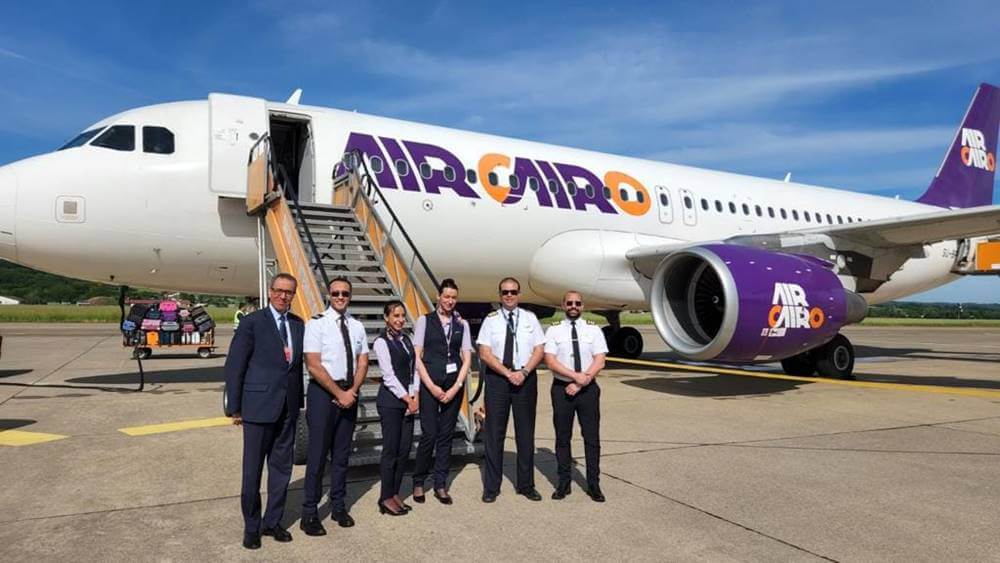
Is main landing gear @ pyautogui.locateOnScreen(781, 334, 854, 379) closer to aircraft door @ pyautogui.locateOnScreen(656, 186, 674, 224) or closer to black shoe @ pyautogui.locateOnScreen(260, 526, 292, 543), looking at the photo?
aircraft door @ pyautogui.locateOnScreen(656, 186, 674, 224)

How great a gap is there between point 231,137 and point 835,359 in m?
10.0

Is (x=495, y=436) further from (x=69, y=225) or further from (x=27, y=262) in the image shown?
(x=27, y=262)

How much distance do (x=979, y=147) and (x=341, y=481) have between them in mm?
20972

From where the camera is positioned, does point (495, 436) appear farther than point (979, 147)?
No

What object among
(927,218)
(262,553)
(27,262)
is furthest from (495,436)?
(927,218)

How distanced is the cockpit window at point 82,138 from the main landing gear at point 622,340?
10.7 m

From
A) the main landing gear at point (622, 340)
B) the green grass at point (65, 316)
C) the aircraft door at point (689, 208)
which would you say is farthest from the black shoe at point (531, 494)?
the green grass at point (65, 316)

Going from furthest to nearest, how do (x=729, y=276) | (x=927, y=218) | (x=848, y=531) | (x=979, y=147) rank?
(x=979, y=147) < (x=927, y=218) < (x=729, y=276) < (x=848, y=531)

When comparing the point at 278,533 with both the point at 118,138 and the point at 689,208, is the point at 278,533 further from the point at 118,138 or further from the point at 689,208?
the point at 689,208

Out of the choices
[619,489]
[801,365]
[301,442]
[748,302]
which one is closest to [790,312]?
[748,302]

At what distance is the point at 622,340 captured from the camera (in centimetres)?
1606

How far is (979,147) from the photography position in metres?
18.9

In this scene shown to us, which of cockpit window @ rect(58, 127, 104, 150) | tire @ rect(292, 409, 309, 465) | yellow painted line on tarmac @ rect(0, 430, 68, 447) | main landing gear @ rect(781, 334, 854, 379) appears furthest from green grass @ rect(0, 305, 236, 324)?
tire @ rect(292, 409, 309, 465)

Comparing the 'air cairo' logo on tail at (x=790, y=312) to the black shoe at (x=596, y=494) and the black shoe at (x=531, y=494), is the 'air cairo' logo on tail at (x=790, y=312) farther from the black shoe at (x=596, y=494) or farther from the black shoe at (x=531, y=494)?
the black shoe at (x=531, y=494)
